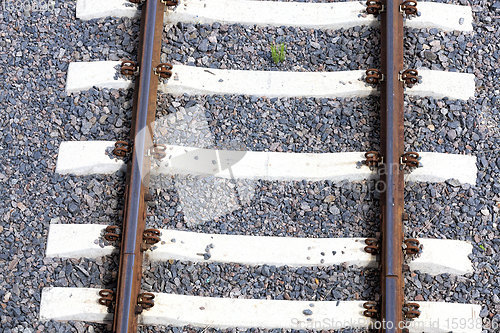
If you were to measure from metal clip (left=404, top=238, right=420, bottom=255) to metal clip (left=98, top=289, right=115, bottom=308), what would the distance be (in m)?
2.08

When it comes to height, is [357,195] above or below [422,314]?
above

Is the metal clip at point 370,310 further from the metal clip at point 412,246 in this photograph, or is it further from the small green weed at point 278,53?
the small green weed at point 278,53

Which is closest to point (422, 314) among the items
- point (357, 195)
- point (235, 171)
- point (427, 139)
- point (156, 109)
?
point (357, 195)

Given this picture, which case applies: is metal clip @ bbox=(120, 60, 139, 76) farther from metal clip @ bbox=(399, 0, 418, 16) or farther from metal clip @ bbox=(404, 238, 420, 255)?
metal clip @ bbox=(404, 238, 420, 255)

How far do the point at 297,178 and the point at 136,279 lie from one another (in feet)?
4.48

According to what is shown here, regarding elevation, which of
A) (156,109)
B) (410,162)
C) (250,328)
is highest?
(156,109)

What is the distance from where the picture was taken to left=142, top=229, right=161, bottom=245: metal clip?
4.31m

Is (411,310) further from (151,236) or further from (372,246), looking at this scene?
(151,236)

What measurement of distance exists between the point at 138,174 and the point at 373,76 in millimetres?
1903

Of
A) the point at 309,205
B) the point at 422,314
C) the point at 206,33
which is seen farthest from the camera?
the point at 206,33

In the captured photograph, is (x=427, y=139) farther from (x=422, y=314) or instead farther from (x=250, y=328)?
(x=250, y=328)

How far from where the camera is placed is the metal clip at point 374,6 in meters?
4.88

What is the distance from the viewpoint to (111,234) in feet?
14.1

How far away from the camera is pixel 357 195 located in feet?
14.7
